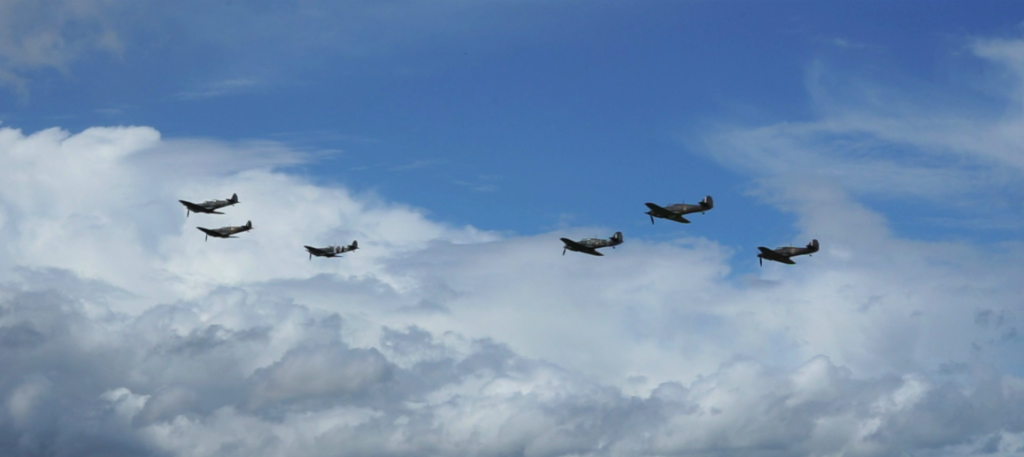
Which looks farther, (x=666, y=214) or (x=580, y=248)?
(x=580, y=248)

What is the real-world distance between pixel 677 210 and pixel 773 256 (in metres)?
17.8

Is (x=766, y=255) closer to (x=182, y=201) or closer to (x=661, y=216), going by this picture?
(x=661, y=216)

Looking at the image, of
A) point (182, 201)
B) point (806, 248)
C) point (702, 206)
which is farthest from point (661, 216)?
point (182, 201)

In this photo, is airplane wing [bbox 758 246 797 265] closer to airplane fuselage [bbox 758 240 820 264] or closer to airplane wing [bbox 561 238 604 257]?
airplane fuselage [bbox 758 240 820 264]

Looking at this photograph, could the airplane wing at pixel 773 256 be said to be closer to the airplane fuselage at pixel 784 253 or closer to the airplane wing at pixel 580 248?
the airplane fuselage at pixel 784 253

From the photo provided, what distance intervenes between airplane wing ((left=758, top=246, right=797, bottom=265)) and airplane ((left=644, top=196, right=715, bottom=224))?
477 inches

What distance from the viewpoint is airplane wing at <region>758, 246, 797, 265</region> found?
185 metres

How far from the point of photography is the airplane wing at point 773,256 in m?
185

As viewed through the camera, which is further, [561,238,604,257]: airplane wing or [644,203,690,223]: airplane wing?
[561,238,604,257]: airplane wing

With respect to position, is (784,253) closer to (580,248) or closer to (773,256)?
(773,256)

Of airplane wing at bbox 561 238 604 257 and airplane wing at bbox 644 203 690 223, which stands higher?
airplane wing at bbox 644 203 690 223

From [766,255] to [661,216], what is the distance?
62.0ft

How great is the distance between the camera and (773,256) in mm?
188500

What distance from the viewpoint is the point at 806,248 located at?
19250 centimetres
